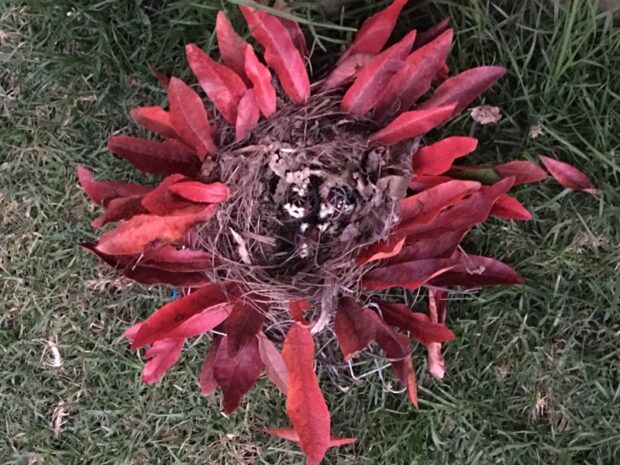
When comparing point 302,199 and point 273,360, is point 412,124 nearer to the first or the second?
point 302,199

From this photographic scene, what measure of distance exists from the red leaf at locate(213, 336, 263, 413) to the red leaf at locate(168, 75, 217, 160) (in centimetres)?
37

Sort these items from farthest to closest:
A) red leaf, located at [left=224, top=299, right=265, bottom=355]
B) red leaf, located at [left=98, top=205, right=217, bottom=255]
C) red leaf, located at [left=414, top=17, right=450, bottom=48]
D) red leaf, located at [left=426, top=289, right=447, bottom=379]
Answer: red leaf, located at [left=426, top=289, right=447, bottom=379]
red leaf, located at [left=414, top=17, right=450, bottom=48]
red leaf, located at [left=224, top=299, right=265, bottom=355]
red leaf, located at [left=98, top=205, right=217, bottom=255]

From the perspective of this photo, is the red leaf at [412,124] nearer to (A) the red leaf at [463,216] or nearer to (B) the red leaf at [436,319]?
(A) the red leaf at [463,216]

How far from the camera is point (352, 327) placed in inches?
51.7

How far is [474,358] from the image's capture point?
160 cm

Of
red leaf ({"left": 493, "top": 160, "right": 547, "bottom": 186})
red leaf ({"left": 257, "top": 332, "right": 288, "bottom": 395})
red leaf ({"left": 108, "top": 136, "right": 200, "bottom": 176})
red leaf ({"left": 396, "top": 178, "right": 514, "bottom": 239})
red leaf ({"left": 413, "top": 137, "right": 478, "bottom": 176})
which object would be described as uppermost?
red leaf ({"left": 108, "top": 136, "right": 200, "bottom": 176})

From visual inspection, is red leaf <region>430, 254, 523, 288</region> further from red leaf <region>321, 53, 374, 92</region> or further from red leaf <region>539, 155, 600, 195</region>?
red leaf <region>321, 53, 374, 92</region>

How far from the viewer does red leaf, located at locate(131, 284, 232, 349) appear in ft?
4.14

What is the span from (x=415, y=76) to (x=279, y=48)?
25 cm

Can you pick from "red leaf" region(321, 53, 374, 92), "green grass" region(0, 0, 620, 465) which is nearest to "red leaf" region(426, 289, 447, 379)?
"green grass" region(0, 0, 620, 465)

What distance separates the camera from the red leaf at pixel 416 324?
132 cm

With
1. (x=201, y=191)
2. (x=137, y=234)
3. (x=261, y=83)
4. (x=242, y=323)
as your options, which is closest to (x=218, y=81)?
(x=261, y=83)

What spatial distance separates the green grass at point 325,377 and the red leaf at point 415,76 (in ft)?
0.58

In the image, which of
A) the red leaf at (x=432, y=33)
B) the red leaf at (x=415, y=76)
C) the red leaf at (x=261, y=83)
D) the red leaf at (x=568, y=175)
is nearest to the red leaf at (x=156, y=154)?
the red leaf at (x=261, y=83)
